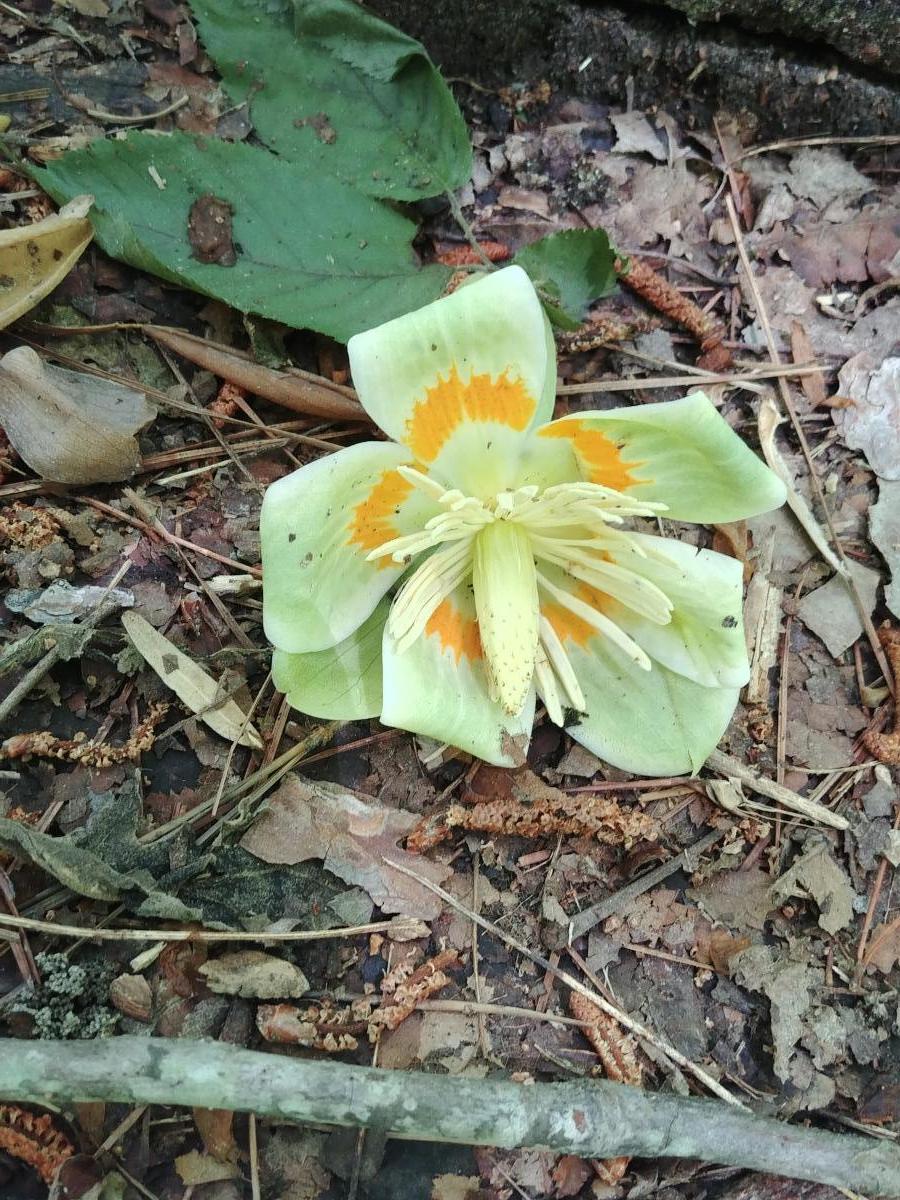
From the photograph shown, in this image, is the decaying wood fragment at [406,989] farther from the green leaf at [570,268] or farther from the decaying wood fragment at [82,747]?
the green leaf at [570,268]

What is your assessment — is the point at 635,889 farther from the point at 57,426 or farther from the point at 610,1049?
the point at 57,426

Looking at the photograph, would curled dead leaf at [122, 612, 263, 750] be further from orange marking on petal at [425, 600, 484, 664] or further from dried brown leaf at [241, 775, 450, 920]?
orange marking on petal at [425, 600, 484, 664]

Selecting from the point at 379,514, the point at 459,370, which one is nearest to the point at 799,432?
the point at 459,370

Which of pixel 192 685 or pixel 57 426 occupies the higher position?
pixel 57 426

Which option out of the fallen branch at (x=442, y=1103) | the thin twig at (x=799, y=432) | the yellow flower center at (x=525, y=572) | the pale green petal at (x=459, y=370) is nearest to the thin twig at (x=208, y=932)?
the fallen branch at (x=442, y=1103)

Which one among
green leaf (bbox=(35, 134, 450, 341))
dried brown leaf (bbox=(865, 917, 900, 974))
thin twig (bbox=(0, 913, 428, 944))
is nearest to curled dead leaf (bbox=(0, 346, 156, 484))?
green leaf (bbox=(35, 134, 450, 341))

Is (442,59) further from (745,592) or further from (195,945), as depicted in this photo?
(195,945)
